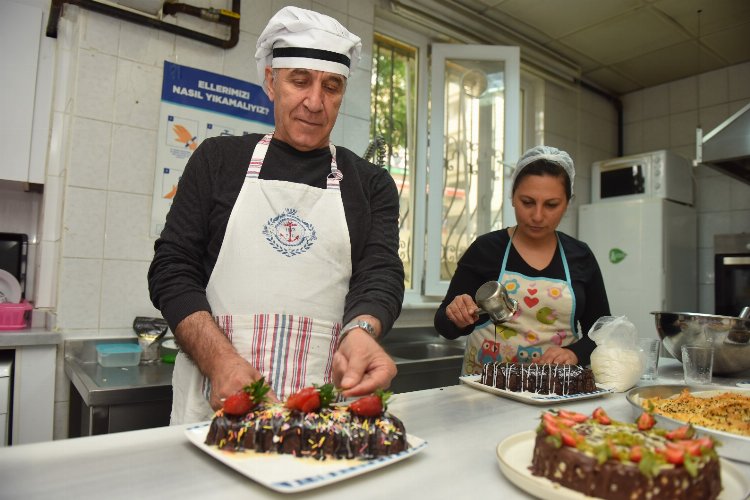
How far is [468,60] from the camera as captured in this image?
3.56 meters

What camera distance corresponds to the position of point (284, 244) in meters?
1.33

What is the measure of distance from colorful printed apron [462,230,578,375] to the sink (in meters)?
1.05

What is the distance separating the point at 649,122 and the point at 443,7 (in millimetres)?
2429

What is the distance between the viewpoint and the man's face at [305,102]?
138 cm

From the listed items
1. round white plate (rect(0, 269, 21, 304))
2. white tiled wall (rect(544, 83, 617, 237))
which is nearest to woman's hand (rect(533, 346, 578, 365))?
round white plate (rect(0, 269, 21, 304))

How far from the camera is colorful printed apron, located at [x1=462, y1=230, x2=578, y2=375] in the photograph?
191cm

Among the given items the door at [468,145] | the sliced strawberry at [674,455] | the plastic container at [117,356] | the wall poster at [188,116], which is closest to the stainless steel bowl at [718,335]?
the sliced strawberry at [674,455]

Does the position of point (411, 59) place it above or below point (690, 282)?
above

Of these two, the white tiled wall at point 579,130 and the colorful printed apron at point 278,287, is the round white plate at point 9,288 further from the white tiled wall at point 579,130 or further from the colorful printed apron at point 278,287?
the white tiled wall at point 579,130

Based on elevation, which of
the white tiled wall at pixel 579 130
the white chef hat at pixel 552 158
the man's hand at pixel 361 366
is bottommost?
the man's hand at pixel 361 366

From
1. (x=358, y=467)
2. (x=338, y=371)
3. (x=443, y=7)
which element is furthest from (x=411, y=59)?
(x=358, y=467)

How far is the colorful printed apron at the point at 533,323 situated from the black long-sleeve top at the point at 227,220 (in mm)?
690

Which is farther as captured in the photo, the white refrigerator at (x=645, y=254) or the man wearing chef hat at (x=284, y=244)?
the white refrigerator at (x=645, y=254)

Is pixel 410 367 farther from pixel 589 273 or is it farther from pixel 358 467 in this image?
pixel 358 467
